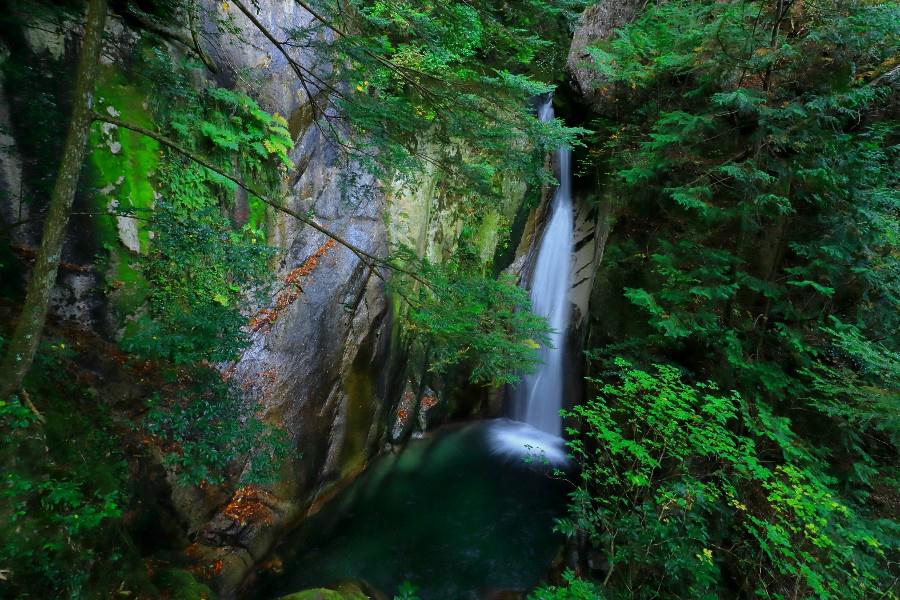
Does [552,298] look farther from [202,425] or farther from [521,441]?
[202,425]

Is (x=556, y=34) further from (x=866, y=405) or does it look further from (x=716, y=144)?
(x=866, y=405)

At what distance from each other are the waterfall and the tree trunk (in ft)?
34.2

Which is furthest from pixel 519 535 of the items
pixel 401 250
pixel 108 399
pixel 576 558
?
pixel 108 399

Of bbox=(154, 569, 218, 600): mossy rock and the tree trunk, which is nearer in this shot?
the tree trunk

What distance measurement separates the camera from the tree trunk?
287 centimetres

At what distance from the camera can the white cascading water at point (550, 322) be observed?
11.7 m

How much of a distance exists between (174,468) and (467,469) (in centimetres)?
674

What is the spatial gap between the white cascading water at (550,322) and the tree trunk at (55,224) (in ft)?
33.1

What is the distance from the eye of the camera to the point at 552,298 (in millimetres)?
12016

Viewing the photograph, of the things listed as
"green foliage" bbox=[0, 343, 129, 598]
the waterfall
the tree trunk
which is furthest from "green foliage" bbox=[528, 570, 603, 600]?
the waterfall

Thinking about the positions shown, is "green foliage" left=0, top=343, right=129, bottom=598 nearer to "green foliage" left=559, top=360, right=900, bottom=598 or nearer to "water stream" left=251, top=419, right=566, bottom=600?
"water stream" left=251, top=419, right=566, bottom=600

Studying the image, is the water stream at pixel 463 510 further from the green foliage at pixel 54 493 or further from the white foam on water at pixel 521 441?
the green foliage at pixel 54 493

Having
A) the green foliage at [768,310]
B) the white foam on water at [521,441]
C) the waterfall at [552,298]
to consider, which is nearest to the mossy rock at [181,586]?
the green foliage at [768,310]

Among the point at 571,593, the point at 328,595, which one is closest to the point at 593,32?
the point at 571,593
